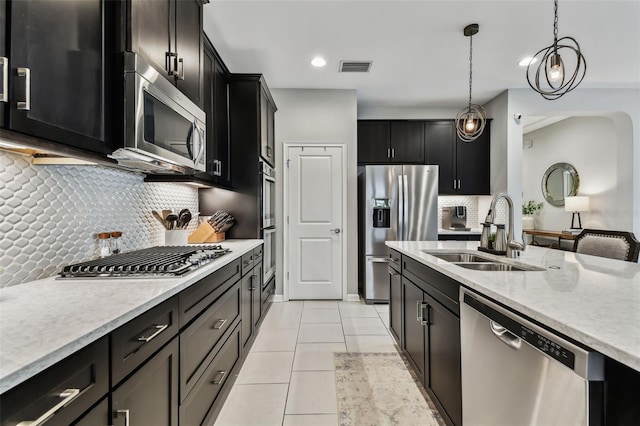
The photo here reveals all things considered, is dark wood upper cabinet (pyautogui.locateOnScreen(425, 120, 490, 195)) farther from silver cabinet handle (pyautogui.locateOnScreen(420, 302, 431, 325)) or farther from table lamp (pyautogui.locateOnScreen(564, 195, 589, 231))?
silver cabinet handle (pyautogui.locateOnScreen(420, 302, 431, 325))

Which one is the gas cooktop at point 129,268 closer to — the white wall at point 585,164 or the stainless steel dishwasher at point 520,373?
the stainless steel dishwasher at point 520,373

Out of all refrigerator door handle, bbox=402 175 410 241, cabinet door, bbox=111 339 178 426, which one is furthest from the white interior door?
cabinet door, bbox=111 339 178 426

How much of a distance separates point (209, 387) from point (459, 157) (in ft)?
14.7

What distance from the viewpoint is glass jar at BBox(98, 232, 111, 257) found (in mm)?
1635

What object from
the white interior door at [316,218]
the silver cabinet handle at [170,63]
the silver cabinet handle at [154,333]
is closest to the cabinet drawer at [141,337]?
the silver cabinet handle at [154,333]

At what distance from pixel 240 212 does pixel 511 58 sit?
11.3 ft

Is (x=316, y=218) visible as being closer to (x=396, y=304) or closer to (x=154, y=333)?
(x=396, y=304)

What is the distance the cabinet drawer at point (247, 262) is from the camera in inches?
93.8

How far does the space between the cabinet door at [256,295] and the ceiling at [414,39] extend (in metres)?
2.27

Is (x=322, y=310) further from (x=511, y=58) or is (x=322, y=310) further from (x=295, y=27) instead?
(x=511, y=58)

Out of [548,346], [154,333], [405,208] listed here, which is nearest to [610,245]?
[548,346]

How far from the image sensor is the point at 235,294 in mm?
2133

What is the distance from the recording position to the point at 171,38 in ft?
5.50

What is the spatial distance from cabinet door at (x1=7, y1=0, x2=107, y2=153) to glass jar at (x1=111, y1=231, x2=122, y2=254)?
666 millimetres
